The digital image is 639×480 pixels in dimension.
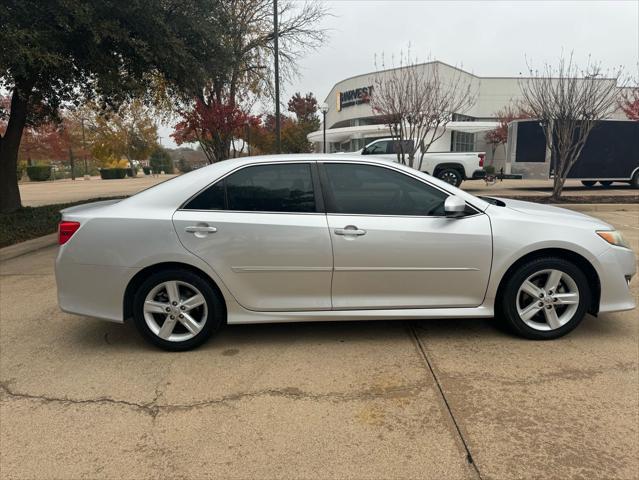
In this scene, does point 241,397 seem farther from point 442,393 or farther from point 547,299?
point 547,299

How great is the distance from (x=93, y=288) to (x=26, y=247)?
5.43 meters

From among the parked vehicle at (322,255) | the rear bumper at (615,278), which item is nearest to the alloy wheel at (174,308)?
the parked vehicle at (322,255)

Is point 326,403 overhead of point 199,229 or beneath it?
beneath

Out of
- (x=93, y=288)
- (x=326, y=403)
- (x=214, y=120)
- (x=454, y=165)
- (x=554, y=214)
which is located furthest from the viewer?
(x=454, y=165)

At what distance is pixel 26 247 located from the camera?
7.99 meters

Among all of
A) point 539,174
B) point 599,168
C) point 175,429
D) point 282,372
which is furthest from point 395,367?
point 599,168

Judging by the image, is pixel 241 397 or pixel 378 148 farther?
Result: pixel 378 148

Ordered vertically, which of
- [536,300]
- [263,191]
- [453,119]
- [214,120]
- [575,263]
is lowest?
[536,300]

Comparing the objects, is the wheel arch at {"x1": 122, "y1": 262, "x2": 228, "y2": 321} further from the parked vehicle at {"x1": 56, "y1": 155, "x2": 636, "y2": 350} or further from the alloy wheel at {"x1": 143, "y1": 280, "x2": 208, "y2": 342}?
the alloy wheel at {"x1": 143, "y1": 280, "x2": 208, "y2": 342}

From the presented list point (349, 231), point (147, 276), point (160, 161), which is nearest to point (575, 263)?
point (349, 231)

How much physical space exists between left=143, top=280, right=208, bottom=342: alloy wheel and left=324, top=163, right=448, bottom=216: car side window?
1.28m

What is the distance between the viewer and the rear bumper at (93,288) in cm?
362

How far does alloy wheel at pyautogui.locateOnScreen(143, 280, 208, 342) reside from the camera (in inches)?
143

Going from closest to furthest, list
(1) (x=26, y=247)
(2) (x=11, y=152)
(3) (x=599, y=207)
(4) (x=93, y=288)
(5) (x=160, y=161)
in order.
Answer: (4) (x=93, y=288) < (1) (x=26, y=247) < (2) (x=11, y=152) < (3) (x=599, y=207) < (5) (x=160, y=161)
